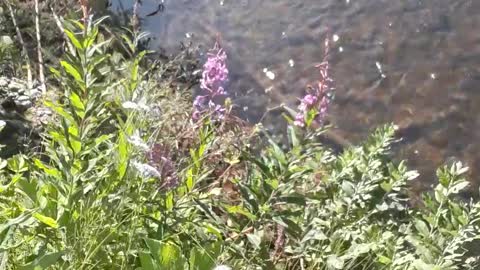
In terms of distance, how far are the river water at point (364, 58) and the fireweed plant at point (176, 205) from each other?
1.59m

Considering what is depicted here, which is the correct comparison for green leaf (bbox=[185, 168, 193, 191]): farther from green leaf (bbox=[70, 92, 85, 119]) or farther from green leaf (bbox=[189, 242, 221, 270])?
green leaf (bbox=[189, 242, 221, 270])

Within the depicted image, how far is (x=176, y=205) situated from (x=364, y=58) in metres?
3.30

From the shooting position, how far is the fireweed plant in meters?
2.21

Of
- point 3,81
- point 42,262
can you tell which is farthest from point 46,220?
point 3,81

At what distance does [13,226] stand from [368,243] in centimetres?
154

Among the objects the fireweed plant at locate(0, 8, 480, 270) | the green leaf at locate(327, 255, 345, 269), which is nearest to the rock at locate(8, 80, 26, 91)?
the fireweed plant at locate(0, 8, 480, 270)

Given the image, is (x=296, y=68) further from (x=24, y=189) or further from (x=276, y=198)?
(x=24, y=189)

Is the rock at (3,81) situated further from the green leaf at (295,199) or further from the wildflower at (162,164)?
the green leaf at (295,199)

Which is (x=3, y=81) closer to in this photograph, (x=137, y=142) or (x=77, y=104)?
→ (x=77, y=104)

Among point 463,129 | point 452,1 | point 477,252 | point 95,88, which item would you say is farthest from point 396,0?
point 95,88

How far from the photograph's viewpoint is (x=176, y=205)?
8.32 ft

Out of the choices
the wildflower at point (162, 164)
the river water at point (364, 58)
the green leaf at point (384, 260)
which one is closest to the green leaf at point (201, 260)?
the wildflower at point (162, 164)

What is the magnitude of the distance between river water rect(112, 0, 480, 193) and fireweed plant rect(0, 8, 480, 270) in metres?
1.59

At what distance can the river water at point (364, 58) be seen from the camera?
4.90 metres
